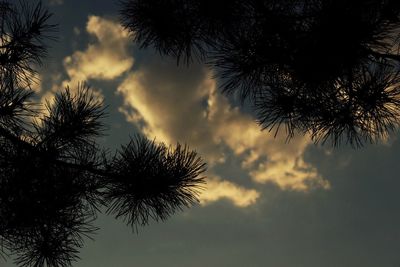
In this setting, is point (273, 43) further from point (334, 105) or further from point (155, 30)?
point (155, 30)

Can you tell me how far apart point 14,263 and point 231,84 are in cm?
195

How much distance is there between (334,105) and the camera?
331 centimetres

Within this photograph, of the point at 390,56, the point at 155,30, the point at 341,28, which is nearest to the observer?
the point at 341,28

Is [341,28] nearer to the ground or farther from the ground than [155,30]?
nearer to the ground

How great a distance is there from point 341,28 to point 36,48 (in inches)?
83.3

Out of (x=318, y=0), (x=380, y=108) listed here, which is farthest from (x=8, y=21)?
(x=380, y=108)

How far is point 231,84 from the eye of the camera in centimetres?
333

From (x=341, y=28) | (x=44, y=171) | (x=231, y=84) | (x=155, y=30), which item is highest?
(x=155, y=30)

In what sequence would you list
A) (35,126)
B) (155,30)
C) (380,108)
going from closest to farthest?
(35,126)
(380,108)
(155,30)

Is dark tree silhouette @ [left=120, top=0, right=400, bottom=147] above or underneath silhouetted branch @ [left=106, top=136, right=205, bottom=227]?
above

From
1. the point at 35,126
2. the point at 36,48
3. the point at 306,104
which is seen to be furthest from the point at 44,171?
the point at 306,104

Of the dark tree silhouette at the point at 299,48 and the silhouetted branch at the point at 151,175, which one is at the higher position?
the dark tree silhouette at the point at 299,48

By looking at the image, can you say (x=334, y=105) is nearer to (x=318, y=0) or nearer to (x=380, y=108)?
(x=380, y=108)

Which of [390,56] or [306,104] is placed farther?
[306,104]
